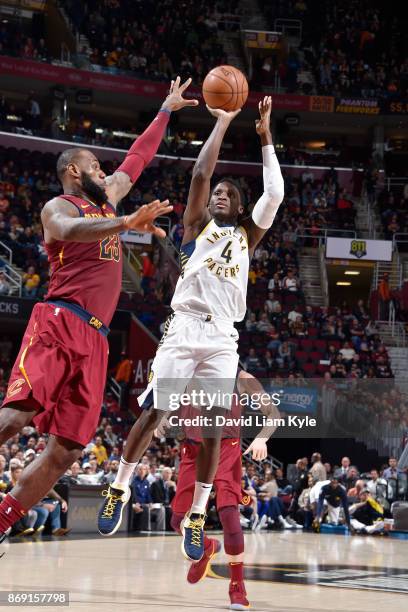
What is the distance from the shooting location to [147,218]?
4793mm

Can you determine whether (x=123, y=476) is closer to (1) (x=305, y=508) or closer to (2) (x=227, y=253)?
(2) (x=227, y=253)

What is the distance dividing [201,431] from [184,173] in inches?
1036

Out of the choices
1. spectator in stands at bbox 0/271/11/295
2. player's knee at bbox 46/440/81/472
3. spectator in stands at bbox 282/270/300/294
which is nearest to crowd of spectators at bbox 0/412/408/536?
spectator in stands at bbox 0/271/11/295

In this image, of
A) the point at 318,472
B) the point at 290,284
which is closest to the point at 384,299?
the point at 290,284

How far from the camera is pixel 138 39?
3378cm

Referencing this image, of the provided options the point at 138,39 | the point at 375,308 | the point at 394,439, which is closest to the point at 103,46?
the point at 138,39

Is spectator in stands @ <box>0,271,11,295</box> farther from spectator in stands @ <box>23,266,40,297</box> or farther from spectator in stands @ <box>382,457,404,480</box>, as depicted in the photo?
spectator in stands @ <box>382,457,404,480</box>

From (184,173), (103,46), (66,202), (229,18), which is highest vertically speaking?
(229,18)

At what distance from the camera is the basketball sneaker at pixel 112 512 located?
593cm

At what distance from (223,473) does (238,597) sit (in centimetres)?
107

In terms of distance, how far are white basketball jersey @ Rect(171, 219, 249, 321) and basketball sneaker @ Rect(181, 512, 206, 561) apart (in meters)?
1.42

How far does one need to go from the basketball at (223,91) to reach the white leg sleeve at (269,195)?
41cm

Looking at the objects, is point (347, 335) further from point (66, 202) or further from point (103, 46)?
point (66, 202)

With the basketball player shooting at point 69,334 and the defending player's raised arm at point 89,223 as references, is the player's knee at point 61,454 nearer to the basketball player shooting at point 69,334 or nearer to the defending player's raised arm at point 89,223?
the basketball player shooting at point 69,334
